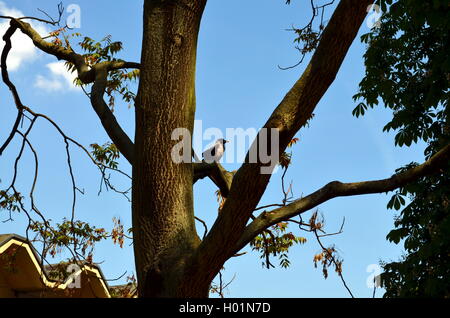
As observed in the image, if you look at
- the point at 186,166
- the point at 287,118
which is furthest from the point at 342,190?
the point at 186,166

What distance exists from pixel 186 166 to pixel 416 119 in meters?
7.87

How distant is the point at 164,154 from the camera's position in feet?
16.1

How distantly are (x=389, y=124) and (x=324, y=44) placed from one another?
7563 mm

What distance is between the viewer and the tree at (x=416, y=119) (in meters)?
10.1

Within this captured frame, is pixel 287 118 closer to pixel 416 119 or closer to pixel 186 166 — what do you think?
pixel 186 166

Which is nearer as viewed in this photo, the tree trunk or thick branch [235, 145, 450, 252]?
thick branch [235, 145, 450, 252]

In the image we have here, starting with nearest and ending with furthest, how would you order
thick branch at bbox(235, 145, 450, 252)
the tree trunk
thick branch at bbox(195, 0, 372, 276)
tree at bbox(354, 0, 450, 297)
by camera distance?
thick branch at bbox(195, 0, 372, 276), thick branch at bbox(235, 145, 450, 252), the tree trunk, tree at bbox(354, 0, 450, 297)

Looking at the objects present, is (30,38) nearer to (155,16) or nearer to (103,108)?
(103,108)

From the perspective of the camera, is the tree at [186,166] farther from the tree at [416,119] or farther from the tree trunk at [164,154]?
the tree at [416,119]

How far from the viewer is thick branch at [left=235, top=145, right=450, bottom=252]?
442 cm

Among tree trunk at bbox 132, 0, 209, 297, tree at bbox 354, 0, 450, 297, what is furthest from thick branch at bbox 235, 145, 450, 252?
tree at bbox 354, 0, 450, 297

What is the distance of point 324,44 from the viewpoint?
4461 mm

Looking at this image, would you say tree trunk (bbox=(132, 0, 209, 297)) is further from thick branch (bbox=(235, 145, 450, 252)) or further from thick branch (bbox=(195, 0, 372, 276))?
thick branch (bbox=(235, 145, 450, 252))
